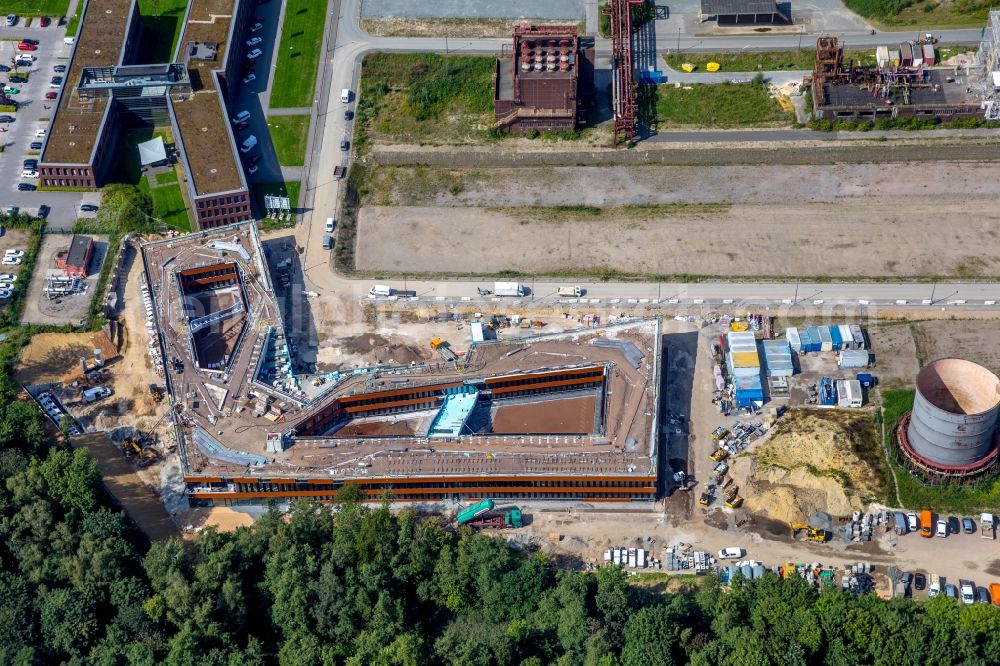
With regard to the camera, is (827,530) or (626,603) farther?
(827,530)

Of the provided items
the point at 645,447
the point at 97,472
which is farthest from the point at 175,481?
the point at 645,447

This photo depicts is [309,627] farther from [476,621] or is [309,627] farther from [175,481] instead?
[175,481]

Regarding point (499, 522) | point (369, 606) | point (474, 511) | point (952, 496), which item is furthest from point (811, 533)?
point (369, 606)

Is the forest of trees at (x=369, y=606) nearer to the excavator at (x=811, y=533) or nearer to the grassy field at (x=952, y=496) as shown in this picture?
the excavator at (x=811, y=533)

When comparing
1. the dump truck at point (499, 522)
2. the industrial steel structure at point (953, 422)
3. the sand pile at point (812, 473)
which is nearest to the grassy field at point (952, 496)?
the industrial steel structure at point (953, 422)

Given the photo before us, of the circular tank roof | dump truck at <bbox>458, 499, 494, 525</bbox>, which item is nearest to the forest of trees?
dump truck at <bbox>458, 499, 494, 525</bbox>

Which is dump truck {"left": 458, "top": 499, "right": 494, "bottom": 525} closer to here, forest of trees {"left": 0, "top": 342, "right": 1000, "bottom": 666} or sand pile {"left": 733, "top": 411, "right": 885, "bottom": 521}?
forest of trees {"left": 0, "top": 342, "right": 1000, "bottom": 666}
